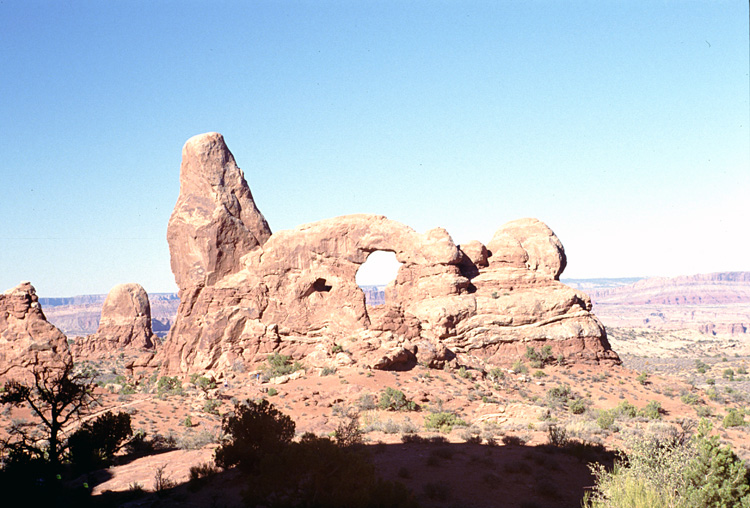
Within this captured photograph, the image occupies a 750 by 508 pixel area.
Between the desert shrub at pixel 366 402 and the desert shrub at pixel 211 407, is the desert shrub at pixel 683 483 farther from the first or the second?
the desert shrub at pixel 211 407

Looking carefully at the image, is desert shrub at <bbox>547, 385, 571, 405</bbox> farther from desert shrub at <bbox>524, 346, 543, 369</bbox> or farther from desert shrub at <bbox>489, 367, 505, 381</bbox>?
desert shrub at <bbox>524, 346, 543, 369</bbox>

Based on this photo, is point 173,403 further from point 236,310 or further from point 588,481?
point 588,481

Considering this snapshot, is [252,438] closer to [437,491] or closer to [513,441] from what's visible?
[437,491]

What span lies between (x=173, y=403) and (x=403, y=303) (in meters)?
15.6

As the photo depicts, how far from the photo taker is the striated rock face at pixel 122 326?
57.8 meters

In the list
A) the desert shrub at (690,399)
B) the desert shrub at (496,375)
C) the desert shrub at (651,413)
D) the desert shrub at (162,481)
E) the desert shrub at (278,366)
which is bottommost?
the desert shrub at (690,399)

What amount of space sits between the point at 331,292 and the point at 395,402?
12.1 m

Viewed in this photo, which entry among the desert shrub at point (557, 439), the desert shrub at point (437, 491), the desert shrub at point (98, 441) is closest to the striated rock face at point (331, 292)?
the desert shrub at point (98, 441)

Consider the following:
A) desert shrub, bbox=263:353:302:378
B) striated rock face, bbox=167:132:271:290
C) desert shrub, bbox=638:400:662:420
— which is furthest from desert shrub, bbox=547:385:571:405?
striated rock face, bbox=167:132:271:290

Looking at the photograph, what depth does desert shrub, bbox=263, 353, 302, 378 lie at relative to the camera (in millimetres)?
32812

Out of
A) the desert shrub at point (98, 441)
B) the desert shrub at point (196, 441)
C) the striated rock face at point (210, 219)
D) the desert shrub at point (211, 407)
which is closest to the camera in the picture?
the desert shrub at point (98, 441)

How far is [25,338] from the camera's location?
32062mm

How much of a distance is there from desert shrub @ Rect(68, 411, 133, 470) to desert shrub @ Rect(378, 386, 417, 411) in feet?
36.7

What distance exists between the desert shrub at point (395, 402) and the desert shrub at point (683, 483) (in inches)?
548
